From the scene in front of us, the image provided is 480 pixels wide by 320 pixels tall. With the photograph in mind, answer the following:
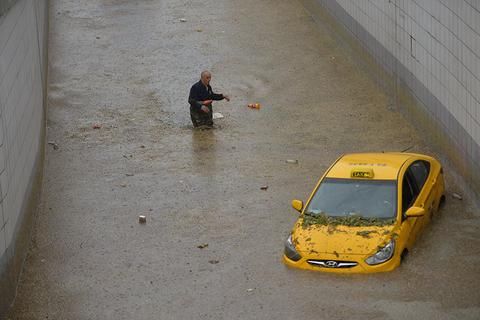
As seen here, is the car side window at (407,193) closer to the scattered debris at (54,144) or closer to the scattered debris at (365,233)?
the scattered debris at (365,233)

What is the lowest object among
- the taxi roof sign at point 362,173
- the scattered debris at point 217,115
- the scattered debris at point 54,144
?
the scattered debris at point 217,115

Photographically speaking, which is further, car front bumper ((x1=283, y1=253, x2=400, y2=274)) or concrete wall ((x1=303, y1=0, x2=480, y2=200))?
concrete wall ((x1=303, y1=0, x2=480, y2=200))

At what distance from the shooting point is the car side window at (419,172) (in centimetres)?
1662

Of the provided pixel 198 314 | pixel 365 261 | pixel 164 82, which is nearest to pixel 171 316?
pixel 198 314

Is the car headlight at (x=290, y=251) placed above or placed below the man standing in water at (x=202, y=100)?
above

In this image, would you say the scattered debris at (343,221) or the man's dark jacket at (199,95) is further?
the man's dark jacket at (199,95)

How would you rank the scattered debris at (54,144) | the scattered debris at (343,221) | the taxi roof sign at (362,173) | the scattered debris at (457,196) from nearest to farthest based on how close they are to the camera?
the scattered debris at (343,221) → the taxi roof sign at (362,173) → the scattered debris at (457,196) → the scattered debris at (54,144)

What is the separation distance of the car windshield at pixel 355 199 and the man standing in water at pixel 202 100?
6664 mm

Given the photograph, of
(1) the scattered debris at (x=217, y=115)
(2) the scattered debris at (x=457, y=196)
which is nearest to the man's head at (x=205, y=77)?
(1) the scattered debris at (x=217, y=115)

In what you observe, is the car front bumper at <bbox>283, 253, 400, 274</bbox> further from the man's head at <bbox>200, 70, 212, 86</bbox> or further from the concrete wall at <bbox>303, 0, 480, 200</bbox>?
the man's head at <bbox>200, 70, 212, 86</bbox>

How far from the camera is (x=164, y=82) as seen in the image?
2661 cm

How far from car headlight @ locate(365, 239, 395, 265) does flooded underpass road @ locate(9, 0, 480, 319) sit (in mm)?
264

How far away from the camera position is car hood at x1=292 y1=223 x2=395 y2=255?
14.9 metres

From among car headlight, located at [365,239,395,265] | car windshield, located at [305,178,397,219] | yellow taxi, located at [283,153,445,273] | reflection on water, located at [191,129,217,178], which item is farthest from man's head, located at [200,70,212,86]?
car headlight, located at [365,239,395,265]
